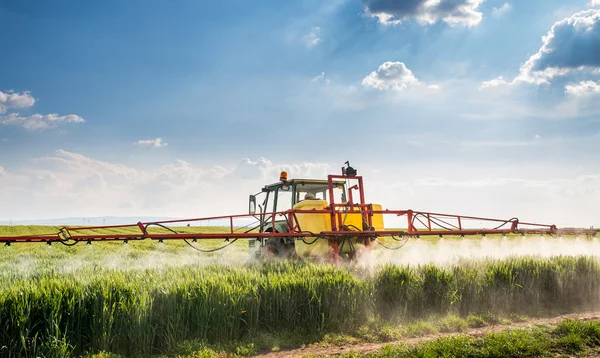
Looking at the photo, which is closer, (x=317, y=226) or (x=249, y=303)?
(x=249, y=303)

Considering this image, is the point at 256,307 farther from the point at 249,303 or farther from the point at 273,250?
the point at 273,250

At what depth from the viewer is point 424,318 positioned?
9102 mm

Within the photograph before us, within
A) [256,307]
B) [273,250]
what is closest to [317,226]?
[273,250]

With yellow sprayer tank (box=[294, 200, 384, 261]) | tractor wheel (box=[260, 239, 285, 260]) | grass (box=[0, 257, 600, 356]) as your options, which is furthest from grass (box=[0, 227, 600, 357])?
tractor wheel (box=[260, 239, 285, 260])

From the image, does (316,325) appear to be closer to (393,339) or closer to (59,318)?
(393,339)

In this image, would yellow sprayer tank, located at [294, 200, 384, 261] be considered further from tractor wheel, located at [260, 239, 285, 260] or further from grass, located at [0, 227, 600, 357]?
grass, located at [0, 227, 600, 357]

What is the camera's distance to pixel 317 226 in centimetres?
1087

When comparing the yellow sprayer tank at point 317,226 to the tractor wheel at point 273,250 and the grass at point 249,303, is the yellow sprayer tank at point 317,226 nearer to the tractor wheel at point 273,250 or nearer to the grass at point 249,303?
the tractor wheel at point 273,250

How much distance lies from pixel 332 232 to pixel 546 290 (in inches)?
220

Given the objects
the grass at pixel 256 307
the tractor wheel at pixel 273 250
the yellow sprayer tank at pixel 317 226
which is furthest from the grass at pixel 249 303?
the tractor wheel at pixel 273 250

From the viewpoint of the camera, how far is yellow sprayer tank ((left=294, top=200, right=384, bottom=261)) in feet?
35.7

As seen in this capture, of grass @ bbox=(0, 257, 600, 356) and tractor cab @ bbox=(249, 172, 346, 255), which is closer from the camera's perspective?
grass @ bbox=(0, 257, 600, 356)

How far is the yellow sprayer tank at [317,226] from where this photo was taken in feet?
35.7

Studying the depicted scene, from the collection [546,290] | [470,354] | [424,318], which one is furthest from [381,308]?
[546,290]
